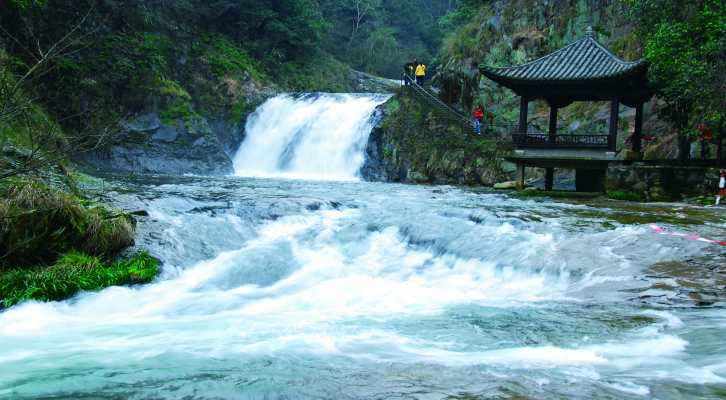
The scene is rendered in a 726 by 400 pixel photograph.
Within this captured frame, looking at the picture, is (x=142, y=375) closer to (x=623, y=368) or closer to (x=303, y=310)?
(x=303, y=310)

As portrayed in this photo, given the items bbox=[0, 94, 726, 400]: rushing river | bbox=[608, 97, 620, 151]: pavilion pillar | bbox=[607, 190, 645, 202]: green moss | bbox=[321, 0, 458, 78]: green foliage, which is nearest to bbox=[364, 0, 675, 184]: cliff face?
bbox=[608, 97, 620, 151]: pavilion pillar

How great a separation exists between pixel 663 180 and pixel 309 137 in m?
16.4

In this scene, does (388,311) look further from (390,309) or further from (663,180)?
(663,180)

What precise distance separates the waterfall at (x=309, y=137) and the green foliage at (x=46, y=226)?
16.5m

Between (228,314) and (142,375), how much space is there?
2721 mm

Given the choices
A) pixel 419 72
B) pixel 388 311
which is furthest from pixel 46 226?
pixel 419 72

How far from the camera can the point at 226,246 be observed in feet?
37.9

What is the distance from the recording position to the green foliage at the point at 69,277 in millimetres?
8281

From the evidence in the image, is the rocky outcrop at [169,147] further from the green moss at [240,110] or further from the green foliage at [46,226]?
the green foliage at [46,226]

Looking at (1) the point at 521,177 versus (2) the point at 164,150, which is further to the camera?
(2) the point at 164,150

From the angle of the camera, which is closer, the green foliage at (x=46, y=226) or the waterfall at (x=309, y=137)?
the green foliage at (x=46, y=226)

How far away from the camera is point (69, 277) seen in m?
8.72

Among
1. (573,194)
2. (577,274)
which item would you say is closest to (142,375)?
(577,274)

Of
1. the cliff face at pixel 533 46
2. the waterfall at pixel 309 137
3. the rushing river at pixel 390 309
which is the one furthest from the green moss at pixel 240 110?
the rushing river at pixel 390 309
